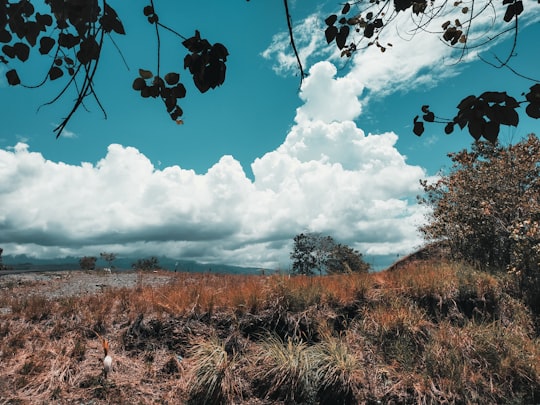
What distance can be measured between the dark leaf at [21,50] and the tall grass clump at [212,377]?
217 inches

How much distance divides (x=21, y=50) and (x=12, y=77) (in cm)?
14

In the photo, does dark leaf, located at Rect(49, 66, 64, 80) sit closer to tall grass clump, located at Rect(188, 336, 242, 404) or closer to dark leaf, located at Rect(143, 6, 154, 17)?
dark leaf, located at Rect(143, 6, 154, 17)

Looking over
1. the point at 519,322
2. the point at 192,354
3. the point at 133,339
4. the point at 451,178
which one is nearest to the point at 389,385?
the point at 192,354

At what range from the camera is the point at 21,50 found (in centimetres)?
163

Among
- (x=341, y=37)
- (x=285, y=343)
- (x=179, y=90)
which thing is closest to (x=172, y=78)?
(x=179, y=90)

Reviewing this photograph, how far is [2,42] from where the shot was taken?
62.4 inches

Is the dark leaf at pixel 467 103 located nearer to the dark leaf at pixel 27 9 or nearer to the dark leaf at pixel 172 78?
the dark leaf at pixel 172 78

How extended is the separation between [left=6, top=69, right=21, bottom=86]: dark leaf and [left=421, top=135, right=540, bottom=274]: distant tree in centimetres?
1147

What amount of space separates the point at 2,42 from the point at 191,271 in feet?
51.3

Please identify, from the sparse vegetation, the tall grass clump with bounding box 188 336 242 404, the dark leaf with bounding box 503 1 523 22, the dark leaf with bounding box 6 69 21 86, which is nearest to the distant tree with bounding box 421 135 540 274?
the sparse vegetation

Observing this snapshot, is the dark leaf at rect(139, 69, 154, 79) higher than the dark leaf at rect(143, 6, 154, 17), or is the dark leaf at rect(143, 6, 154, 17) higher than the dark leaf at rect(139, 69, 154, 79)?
the dark leaf at rect(143, 6, 154, 17)

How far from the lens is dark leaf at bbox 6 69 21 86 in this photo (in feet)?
5.45

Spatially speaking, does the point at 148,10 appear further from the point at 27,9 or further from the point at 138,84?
the point at 27,9

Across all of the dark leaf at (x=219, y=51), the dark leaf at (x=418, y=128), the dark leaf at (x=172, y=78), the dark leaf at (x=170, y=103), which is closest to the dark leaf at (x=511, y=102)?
the dark leaf at (x=418, y=128)
